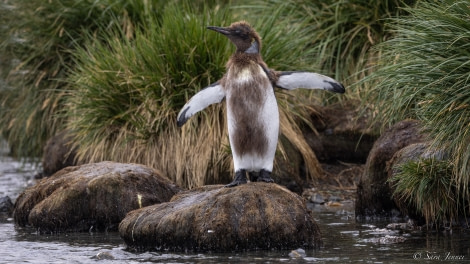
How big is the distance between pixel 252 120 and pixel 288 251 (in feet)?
3.92

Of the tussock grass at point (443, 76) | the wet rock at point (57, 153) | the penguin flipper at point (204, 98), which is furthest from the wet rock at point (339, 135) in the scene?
the wet rock at point (57, 153)

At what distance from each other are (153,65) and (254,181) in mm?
2965

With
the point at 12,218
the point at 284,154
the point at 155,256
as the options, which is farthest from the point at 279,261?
the point at 12,218

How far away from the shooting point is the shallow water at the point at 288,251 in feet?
19.2

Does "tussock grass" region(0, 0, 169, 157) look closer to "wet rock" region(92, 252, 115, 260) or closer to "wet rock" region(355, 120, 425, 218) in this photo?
"wet rock" region(355, 120, 425, 218)

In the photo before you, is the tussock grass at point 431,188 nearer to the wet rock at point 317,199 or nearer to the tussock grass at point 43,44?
the wet rock at point 317,199

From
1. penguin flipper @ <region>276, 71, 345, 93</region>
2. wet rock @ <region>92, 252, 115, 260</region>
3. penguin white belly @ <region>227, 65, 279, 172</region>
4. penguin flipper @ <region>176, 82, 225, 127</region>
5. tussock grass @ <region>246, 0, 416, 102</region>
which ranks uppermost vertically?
tussock grass @ <region>246, 0, 416, 102</region>

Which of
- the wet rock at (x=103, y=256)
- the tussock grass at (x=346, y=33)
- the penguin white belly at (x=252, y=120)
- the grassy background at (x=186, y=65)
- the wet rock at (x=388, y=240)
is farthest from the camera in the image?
the tussock grass at (x=346, y=33)

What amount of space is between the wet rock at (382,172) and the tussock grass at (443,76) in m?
A: 0.54

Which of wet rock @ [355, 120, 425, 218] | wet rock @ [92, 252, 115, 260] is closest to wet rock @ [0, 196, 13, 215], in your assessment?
wet rock @ [92, 252, 115, 260]

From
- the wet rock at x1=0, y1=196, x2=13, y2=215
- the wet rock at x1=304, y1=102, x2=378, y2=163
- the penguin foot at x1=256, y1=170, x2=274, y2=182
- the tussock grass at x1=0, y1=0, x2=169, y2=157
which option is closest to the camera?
the penguin foot at x1=256, y1=170, x2=274, y2=182

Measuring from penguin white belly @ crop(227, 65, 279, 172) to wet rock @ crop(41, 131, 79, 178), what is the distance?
4548 mm

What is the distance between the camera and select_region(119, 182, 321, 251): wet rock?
20.4ft

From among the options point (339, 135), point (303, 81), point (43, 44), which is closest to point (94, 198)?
point (303, 81)
